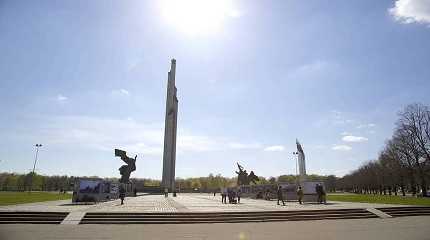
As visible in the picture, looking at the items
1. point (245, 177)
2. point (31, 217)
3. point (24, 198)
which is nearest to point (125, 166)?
point (24, 198)

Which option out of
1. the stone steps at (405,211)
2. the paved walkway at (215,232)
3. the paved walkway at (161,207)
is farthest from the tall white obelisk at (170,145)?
the paved walkway at (215,232)

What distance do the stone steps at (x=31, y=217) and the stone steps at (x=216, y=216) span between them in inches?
51.7

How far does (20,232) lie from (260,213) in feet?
40.1

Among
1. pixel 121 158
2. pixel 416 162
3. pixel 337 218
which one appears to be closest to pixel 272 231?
pixel 337 218

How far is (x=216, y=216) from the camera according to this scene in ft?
62.7

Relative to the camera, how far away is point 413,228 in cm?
1455

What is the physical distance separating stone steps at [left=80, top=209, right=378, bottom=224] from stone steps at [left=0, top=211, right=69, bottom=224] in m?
1.31

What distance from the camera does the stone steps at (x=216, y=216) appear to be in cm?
1741

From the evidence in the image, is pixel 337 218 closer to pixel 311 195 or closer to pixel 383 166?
pixel 311 195

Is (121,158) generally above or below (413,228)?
above

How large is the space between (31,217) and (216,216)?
374 inches

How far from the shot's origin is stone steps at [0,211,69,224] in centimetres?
1652

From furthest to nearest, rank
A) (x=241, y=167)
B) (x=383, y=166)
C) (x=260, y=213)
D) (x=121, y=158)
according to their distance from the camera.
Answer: (x=383, y=166)
(x=241, y=167)
(x=121, y=158)
(x=260, y=213)

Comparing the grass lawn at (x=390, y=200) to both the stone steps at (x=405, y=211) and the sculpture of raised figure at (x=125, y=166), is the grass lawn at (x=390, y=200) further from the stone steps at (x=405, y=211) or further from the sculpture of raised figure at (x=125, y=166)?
the sculpture of raised figure at (x=125, y=166)
